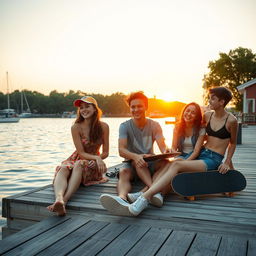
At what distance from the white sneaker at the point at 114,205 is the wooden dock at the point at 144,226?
0.24 ft

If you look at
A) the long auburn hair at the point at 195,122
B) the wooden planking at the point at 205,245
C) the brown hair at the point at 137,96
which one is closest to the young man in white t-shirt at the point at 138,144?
the brown hair at the point at 137,96

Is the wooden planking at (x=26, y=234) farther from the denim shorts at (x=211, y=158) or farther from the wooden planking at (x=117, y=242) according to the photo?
the denim shorts at (x=211, y=158)

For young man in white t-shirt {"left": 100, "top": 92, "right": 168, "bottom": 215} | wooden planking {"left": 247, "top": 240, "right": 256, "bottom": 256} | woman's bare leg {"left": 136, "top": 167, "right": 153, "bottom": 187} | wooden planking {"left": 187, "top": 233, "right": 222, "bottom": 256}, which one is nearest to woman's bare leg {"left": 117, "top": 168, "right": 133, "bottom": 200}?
young man in white t-shirt {"left": 100, "top": 92, "right": 168, "bottom": 215}

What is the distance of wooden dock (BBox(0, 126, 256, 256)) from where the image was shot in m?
2.45

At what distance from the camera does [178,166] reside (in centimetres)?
367

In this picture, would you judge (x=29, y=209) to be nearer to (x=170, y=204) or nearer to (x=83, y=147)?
(x=83, y=147)

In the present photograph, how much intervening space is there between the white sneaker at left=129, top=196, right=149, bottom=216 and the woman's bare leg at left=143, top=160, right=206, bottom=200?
0.09m

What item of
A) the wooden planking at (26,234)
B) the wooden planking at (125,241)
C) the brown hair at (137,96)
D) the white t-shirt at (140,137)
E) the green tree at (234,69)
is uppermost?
the green tree at (234,69)

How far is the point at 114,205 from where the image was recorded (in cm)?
310

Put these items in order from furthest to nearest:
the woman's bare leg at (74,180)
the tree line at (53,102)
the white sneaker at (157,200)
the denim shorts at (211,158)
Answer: the tree line at (53,102), the denim shorts at (211,158), the woman's bare leg at (74,180), the white sneaker at (157,200)

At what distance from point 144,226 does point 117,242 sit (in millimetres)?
427

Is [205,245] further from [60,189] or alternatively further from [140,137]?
[140,137]

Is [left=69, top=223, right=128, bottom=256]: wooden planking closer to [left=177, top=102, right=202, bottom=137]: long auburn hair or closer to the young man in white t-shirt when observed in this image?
the young man in white t-shirt

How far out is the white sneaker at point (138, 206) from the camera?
3064 mm
